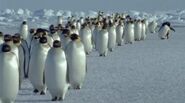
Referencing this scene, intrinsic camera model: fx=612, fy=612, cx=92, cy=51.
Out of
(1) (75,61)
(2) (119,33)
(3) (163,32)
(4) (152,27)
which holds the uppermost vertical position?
(1) (75,61)

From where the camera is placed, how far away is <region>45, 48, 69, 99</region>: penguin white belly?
7844mm

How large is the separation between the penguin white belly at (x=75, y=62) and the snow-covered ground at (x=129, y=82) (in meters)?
0.19

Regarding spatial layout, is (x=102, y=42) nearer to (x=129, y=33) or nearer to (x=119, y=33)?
(x=119, y=33)

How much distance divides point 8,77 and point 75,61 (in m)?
1.64

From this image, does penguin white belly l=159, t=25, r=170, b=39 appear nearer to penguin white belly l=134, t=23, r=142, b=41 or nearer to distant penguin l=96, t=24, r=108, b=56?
penguin white belly l=134, t=23, r=142, b=41

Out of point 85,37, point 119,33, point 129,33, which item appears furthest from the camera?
point 129,33

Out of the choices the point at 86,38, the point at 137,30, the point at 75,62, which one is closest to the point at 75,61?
the point at 75,62

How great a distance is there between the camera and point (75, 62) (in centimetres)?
875

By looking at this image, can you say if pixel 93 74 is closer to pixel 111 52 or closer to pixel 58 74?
pixel 58 74

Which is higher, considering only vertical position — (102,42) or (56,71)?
(56,71)

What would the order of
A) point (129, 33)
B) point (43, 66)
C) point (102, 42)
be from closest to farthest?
1. point (43, 66)
2. point (102, 42)
3. point (129, 33)

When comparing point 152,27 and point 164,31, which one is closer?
point 164,31

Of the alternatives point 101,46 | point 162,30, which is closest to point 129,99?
point 101,46

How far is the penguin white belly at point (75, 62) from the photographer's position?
343 inches
